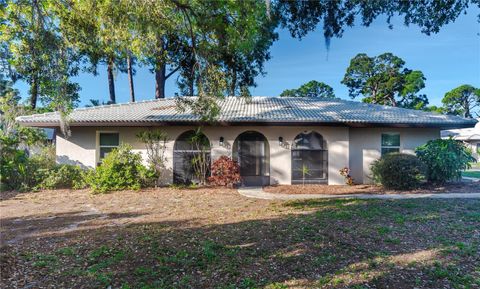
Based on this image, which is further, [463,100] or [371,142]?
[463,100]

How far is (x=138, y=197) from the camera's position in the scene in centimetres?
1007

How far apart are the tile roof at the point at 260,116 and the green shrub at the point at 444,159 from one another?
1.33 meters

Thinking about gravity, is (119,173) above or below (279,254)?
above

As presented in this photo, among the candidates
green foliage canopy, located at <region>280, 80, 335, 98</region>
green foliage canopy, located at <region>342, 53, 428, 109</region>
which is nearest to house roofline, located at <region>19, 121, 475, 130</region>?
green foliage canopy, located at <region>342, 53, 428, 109</region>

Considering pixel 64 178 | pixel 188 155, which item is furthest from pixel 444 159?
pixel 64 178

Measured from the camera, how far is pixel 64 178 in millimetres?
11938

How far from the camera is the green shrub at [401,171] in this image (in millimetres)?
10656

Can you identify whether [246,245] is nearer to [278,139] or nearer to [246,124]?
[246,124]

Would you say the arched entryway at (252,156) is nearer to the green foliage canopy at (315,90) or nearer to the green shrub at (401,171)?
the green shrub at (401,171)

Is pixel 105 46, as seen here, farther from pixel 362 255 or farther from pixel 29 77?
pixel 362 255

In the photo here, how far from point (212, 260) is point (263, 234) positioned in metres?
1.46

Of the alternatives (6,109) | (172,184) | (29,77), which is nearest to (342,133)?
(172,184)

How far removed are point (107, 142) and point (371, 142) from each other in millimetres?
11966

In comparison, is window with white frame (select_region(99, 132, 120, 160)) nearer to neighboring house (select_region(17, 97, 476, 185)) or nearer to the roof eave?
neighboring house (select_region(17, 97, 476, 185))
